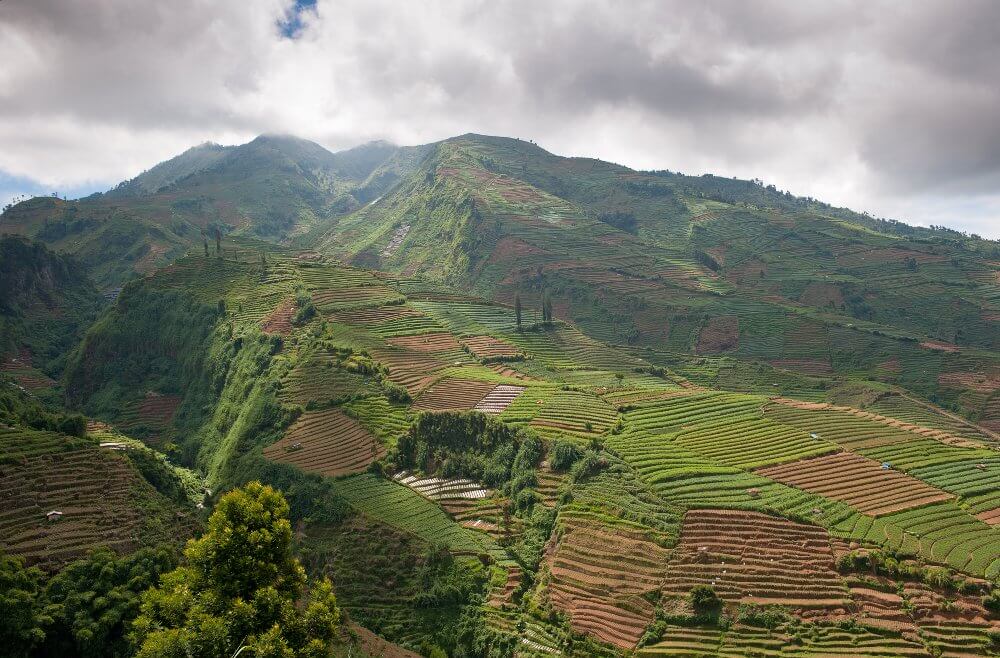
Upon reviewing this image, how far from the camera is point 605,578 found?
39.3 meters

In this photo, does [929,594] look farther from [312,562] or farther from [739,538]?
[312,562]

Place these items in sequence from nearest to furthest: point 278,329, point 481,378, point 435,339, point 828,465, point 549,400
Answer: point 828,465 → point 549,400 → point 481,378 → point 278,329 → point 435,339

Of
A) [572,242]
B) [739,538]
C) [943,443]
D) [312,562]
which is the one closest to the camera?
[739,538]

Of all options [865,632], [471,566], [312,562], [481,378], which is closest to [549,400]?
[481,378]

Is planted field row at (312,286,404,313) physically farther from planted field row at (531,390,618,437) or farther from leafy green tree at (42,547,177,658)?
leafy green tree at (42,547,177,658)

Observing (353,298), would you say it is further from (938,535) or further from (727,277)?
(727,277)

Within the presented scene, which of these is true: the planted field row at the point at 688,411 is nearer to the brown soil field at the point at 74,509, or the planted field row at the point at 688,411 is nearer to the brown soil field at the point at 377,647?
the brown soil field at the point at 377,647

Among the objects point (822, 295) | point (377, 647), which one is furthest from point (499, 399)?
point (822, 295)

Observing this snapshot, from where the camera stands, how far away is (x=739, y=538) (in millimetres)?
41125

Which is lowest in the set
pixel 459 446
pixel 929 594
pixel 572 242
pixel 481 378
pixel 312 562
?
pixel 312 562

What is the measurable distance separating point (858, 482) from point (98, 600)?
48.2m

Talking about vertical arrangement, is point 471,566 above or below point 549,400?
below

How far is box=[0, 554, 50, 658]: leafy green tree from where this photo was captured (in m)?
27.5

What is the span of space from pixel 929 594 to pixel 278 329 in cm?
6667
